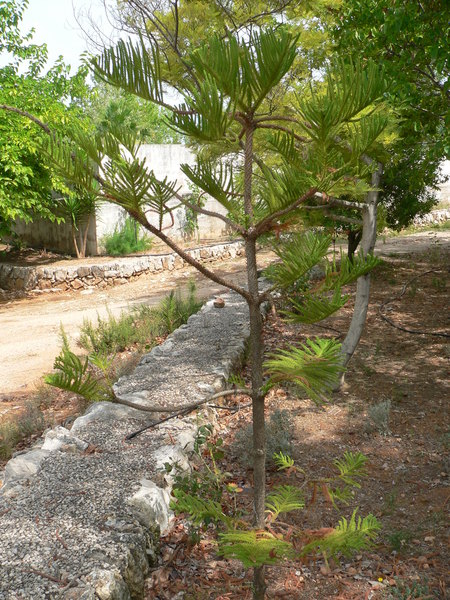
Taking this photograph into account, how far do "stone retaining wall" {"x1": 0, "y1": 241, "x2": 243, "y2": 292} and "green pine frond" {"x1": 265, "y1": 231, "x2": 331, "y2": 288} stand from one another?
39.2 ft

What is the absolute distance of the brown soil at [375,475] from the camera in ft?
8.91

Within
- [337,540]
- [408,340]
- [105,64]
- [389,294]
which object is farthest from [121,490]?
[389,294]

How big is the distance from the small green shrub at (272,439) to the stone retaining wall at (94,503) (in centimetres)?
34

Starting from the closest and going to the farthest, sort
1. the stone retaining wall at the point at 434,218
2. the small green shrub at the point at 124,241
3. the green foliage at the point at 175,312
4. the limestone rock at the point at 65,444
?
the limestone rock at the point at 65,444
the green foliage at the point at 175,312
the small green shrub at the point at 124,241
the stone retaining wall at the point at 434,218

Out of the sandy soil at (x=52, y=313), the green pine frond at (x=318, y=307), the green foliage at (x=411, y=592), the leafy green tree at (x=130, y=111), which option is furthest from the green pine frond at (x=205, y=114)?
Result: the leafy green tree at (x=130, y=111)

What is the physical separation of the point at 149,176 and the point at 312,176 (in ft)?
1.57

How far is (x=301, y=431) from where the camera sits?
4488 millimetres

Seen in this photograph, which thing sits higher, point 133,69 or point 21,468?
point 133,69

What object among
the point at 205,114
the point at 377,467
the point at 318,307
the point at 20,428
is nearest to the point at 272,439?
the point at 377,467

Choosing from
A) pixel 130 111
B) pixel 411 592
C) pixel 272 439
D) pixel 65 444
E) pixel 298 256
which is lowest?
pixel 411 592

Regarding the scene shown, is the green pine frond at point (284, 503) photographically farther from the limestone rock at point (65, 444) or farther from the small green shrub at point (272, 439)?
the small green shrub at point (272, 439)

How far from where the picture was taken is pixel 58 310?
11367mm

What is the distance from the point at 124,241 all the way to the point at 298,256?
46.3 feet

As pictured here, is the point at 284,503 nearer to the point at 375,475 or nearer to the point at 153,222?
the point at 375,475
